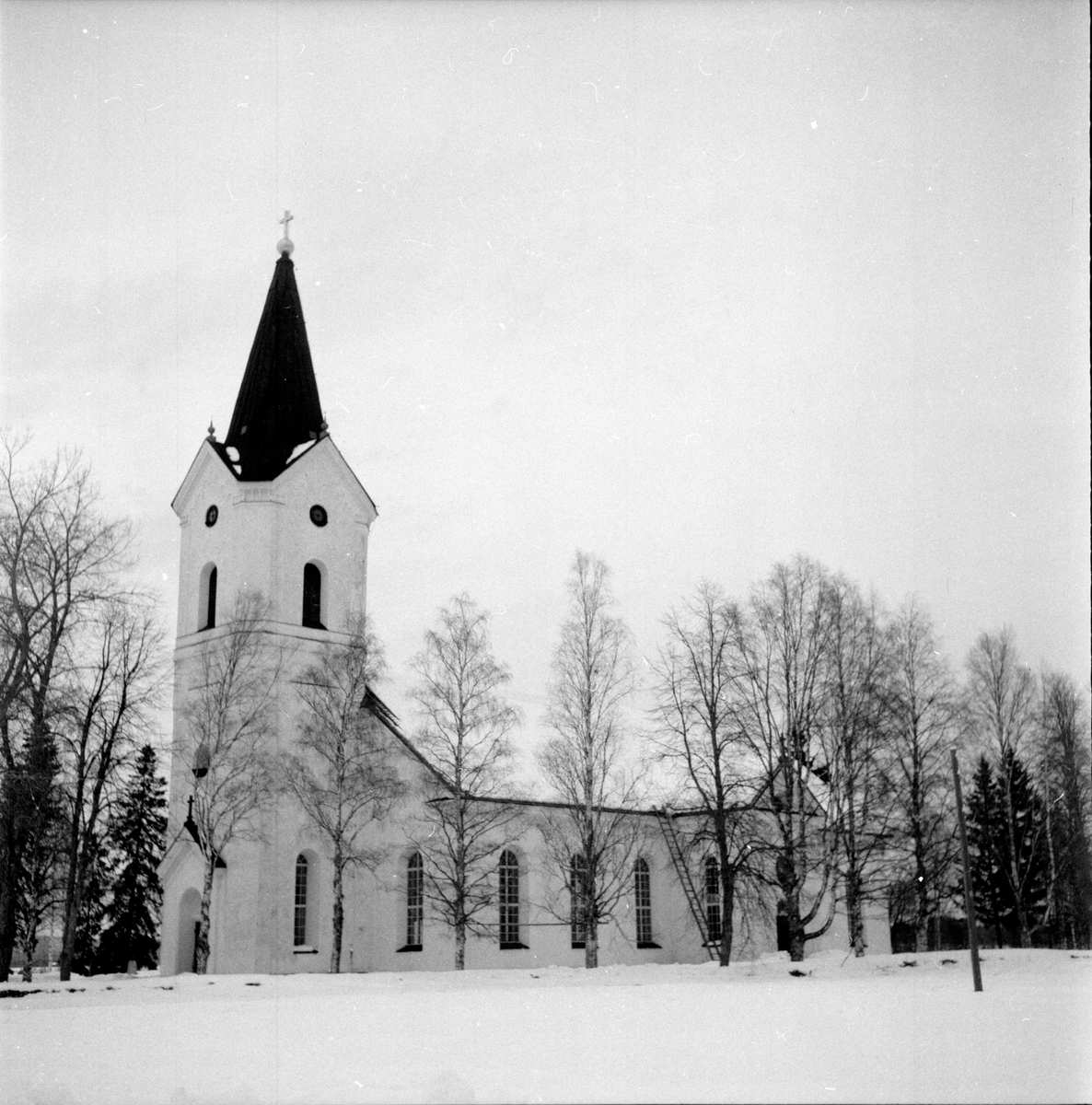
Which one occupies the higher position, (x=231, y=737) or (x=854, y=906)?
(x=231, y=737)

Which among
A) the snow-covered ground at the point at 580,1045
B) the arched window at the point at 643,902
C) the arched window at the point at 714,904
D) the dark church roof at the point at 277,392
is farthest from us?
the arched window at the point at 643,902

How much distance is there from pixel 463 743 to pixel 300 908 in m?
7.06

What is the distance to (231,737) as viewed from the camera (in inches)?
1326

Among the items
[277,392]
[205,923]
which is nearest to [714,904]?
[205,923]

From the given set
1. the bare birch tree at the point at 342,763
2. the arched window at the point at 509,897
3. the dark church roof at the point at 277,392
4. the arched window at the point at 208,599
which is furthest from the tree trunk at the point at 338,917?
the dark church roof at the point at 277,392

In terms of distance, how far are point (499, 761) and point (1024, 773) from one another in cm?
1458

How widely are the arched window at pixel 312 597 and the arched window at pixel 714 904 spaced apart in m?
14.0

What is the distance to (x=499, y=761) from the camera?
111 feet

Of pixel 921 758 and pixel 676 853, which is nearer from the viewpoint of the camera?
pixel 921 758

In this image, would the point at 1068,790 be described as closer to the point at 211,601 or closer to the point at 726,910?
the point at 726,910

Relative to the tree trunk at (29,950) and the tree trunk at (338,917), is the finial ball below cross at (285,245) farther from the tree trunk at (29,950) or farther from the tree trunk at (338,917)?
the tree trunk at (29,950)

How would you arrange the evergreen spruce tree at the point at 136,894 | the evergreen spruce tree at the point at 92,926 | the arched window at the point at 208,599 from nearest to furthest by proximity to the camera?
the arched window at the point at 208,599, the evergreen spruce tree at the point at 92,926, the evergreen spruce tree at the point at 136,894

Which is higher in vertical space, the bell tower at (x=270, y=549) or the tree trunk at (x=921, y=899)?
the bell tower at (x=270, y=549)

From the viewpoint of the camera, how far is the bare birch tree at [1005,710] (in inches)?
1318
